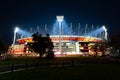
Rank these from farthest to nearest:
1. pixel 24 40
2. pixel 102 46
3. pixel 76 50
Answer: pixel 24 40 → pixel 76 50 → pixel 102 46

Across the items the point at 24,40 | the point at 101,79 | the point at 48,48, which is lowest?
the point at 101,79

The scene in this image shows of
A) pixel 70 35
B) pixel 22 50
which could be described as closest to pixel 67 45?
pixel 70 35

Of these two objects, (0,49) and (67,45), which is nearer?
(0,49)

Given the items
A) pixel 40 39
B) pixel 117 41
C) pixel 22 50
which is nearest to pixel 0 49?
pixel 40 39

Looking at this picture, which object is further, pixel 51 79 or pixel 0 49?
pixel 0 49

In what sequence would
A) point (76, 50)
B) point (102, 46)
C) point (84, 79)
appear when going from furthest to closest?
1. point (76, 50)
2. point (102, 46)
3. point (84, 79)

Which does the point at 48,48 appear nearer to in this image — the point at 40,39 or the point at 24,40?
the point at 40,39

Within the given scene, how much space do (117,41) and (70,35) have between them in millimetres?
66492

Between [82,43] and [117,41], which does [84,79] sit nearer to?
[117,41]

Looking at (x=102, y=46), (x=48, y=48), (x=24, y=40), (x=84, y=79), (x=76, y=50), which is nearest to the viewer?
(x=84, y=79)

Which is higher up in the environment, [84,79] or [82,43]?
[82,43]

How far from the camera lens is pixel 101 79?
67.5 feet

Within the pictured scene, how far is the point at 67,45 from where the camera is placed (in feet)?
529

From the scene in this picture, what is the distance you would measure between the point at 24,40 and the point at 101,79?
15642cm
